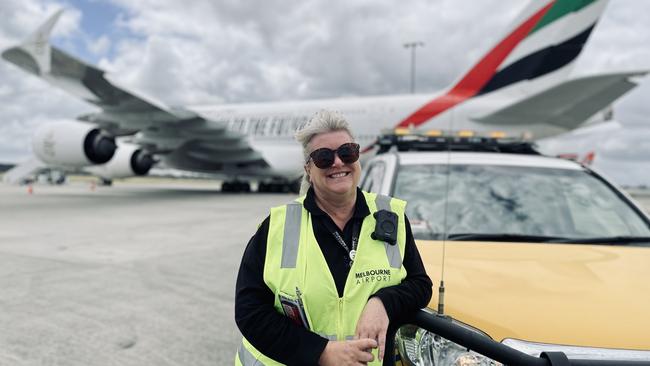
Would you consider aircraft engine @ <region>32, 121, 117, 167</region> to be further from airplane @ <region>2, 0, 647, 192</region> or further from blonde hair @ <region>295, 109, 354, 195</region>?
blonde hair @ <region>295, 109, 354, 195</region>

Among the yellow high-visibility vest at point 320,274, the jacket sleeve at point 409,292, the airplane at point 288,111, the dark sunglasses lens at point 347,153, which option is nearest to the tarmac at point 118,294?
the yellow high-visibility vest at point 320,274

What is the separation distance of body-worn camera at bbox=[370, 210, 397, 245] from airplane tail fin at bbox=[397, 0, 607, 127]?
43.8ft

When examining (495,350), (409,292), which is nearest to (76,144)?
(409,292)

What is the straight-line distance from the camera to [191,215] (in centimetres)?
1238

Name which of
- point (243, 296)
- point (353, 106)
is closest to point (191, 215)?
point (353, 106)

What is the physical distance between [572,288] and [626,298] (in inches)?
7.4

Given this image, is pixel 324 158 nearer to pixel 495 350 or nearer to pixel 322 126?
pixel 322 126

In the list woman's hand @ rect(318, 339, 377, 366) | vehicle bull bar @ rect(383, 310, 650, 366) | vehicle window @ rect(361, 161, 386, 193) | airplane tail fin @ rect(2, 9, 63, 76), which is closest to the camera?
vehicle bull bar @ rect(383, 310, 650, 366)

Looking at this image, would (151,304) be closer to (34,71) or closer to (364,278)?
(364,278)

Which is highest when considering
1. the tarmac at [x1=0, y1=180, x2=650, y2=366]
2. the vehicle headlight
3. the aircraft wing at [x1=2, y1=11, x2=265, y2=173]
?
the aircraft wing at [x1=2, y1=11, x2=265, y2=173]

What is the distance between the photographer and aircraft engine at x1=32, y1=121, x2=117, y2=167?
57.1 ft

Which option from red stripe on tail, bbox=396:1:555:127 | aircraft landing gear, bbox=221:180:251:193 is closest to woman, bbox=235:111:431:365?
red stripe on tail, bbox=396:1:555:127

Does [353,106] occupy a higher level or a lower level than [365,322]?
higher

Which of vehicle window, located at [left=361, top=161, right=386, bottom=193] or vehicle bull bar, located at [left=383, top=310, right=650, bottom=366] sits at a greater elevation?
vehicle window, located at [left=361, top=161, right=386, bottom=193]
